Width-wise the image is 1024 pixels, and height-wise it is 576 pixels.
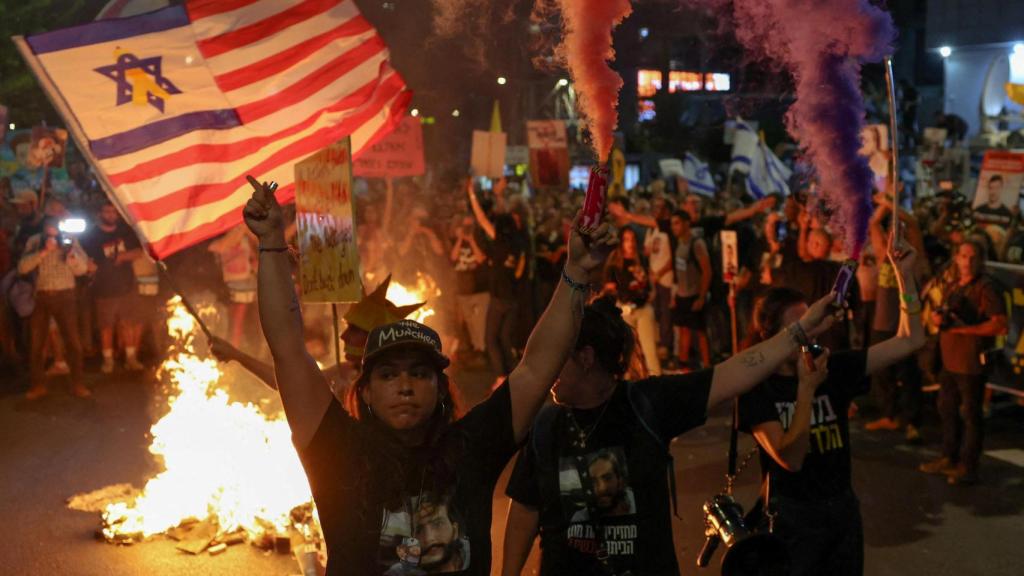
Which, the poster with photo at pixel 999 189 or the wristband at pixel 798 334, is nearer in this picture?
the wristband at pixel 798 334

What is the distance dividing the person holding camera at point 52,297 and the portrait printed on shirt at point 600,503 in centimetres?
968

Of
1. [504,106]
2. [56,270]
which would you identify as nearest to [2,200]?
[56,270]

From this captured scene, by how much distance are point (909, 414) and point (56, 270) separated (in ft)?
28.2

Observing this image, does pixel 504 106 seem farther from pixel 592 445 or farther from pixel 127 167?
pixel 592 445

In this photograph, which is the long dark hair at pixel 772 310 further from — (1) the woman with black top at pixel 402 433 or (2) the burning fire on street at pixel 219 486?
(2) the burning fire on street at pixel 219 486

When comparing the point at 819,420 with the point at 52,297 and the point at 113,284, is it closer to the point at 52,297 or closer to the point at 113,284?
the point at 52,297

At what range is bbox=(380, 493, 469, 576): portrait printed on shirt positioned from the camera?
2.70 metres

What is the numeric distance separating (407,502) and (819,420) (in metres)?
2.08

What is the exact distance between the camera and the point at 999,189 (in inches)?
466

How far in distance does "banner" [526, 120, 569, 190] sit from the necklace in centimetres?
1047

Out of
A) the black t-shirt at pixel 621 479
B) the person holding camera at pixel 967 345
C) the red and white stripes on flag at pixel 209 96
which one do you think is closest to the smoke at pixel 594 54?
the black t-shirt at pixel 621 479

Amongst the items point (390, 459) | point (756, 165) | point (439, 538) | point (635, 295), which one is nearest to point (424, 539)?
point (439, 538)

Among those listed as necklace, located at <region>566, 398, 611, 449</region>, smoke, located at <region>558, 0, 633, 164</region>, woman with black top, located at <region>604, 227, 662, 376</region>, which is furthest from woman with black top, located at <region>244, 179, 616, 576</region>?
woman with black top, located at <region>604, 227, 662, 376</region>

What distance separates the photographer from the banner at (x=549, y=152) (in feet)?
46.5
